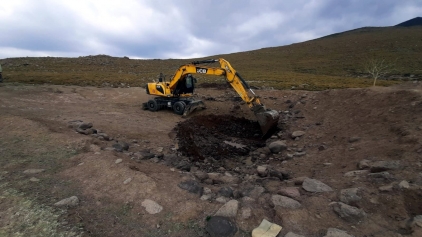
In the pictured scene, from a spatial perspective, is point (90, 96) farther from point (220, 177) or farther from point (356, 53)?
point (356, 53)

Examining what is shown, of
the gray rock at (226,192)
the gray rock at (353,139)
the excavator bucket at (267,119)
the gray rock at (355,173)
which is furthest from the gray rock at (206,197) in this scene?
the excavator bucket at (267,119)

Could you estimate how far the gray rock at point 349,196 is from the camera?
426 cm

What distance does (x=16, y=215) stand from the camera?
3.90m

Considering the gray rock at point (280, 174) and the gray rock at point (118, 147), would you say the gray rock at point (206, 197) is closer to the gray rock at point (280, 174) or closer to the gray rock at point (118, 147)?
the gray rock at point (280, 174)

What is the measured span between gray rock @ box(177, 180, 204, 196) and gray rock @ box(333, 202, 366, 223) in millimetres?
2308

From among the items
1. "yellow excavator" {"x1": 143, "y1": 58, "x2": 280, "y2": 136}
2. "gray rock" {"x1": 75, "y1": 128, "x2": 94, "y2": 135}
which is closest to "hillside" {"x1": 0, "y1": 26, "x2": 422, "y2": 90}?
"yellow excavator" {"x1": 143, "y1": 58, "x2": 280, "y2": 136}

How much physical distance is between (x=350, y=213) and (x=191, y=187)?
8.84ft

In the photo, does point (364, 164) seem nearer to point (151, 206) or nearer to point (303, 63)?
point (151, 206)

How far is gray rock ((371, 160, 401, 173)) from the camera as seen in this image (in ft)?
16.6

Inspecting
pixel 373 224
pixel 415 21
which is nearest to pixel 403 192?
pixel 373 224

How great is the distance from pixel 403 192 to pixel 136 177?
15.4 feet

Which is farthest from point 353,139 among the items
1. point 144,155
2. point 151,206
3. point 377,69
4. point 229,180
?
point 377,69

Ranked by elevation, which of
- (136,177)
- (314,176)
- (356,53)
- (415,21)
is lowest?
(314,176)

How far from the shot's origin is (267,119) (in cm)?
1017
